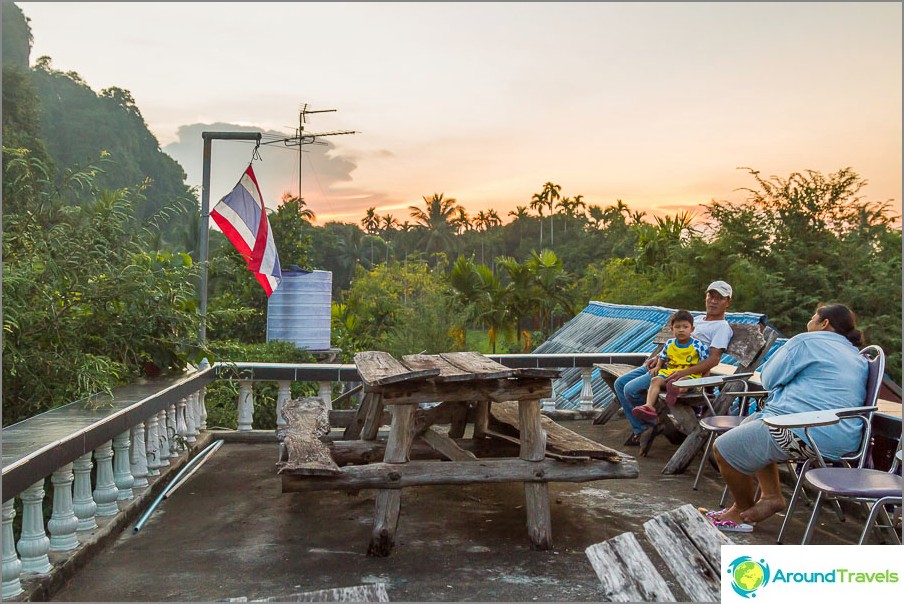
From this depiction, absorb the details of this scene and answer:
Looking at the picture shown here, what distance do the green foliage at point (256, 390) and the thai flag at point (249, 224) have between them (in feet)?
3.24

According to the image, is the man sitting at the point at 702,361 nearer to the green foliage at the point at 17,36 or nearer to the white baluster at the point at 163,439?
the white baluster at the point at 163,439

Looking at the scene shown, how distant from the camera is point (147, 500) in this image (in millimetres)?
5105

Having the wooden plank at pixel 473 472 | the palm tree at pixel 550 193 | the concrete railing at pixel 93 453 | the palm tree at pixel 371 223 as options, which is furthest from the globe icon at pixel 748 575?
the palm tree at pixel 371 223

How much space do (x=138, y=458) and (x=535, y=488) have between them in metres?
2.51

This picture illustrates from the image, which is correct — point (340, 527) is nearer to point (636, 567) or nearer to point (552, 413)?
point (636, 567)

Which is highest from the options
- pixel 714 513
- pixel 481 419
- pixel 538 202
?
pixel 538 202

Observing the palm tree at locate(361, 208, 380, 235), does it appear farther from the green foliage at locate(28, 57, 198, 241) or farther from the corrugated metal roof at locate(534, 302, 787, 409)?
the corrugated metal roof at locate(534, 302, 787, 409)

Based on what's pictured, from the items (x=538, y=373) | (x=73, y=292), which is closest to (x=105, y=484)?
(x=73, y=292)

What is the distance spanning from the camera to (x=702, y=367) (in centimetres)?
623

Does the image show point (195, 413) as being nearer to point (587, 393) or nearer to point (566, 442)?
point (566, 442)

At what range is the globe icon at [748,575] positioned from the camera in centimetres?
258

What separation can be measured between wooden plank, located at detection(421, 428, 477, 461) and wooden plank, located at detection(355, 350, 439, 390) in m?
0.41

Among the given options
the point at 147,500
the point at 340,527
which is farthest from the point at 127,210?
the point at 340,527

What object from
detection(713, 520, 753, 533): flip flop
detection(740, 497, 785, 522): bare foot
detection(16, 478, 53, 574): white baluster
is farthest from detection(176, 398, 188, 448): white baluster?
detection(740, 497, 785, 522): bare foot
